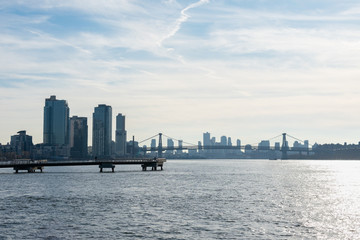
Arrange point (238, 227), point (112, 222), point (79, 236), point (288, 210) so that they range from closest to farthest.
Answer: point (79, 236) → point (238, 227) → point (112, 222) → point (288, 210)

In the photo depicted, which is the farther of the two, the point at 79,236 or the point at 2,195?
the point at 2,195

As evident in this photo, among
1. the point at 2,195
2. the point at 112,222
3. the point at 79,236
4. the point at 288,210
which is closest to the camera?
the point at 79,236

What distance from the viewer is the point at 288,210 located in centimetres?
6575

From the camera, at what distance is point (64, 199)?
80.2 meters

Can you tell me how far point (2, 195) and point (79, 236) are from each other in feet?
151

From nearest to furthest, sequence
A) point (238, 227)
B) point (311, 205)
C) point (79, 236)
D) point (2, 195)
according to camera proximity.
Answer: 1. point (79, 236)
2. point (238, 227)
3. point (311, 205)
4. point (2, 195)

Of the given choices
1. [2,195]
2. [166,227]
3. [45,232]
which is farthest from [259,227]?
[2,195]

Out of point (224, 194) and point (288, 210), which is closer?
point (288, 210)

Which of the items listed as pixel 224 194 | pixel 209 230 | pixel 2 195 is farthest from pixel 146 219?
pixel 2 195

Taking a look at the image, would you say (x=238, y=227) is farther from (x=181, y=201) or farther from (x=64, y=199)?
(x=64, y=199)

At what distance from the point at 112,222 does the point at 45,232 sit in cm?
824

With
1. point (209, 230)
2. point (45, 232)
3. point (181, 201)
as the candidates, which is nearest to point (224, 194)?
point (181, 201)

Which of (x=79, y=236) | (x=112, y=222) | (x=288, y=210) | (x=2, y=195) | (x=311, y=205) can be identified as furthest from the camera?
(x=2, y=195)

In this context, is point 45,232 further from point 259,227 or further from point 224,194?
point 224,194
